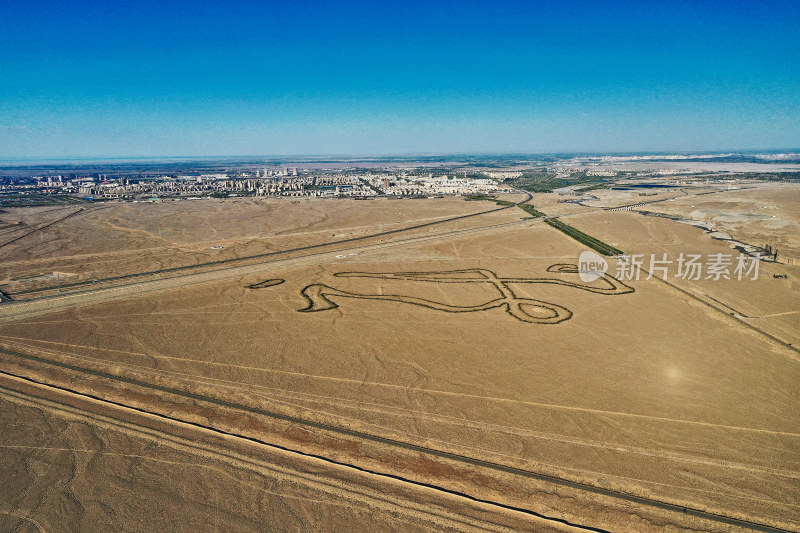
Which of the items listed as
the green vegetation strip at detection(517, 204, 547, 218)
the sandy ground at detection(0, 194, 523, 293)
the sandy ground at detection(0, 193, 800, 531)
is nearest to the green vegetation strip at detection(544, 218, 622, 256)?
the green vegetation strip at detection(517, 204, 547, 218)

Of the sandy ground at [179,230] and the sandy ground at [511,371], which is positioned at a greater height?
the sandy ground at [179,230]

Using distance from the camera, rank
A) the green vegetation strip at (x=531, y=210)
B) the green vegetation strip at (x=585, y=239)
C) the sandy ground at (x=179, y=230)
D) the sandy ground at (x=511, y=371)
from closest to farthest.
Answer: the sandy ground at (x=511, y=371)
the sandy ground at (x=179, y=230)
the green vegetation strip at (x=585, y=239)
the green vegetation strip at (x=531, y=210)

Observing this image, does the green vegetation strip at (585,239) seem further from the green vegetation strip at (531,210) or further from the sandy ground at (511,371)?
the sandy ground at (511,371)

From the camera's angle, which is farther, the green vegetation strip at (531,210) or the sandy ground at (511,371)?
the green vegetation strip at (531,210)

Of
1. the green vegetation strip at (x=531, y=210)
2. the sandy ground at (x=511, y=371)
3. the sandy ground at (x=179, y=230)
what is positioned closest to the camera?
the sandy ground at (x=511, y=371)

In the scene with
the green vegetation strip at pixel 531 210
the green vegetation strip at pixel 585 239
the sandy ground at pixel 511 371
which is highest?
the green vegetation strip at pixel 531 210

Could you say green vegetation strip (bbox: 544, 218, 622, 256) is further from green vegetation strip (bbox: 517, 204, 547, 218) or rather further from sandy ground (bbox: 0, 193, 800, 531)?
sandy ground (bbox: 0, 193, 800, 531)

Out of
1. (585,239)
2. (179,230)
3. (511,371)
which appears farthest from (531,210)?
(511,371)

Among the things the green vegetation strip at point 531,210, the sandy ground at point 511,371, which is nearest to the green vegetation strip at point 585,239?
the green vegetation strip at point 531,210
